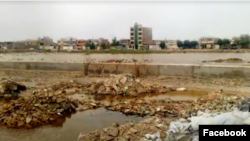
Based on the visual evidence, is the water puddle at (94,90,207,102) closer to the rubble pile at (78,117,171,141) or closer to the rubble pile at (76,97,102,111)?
the rubble pile at (76,97,102,111)

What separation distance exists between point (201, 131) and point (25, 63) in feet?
60.4

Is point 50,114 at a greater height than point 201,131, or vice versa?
point 201,131

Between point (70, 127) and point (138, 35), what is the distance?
160ft

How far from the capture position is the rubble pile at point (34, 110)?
700 centimetres

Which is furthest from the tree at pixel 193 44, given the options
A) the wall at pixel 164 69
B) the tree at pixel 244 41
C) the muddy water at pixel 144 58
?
the wall at pixel 164 69

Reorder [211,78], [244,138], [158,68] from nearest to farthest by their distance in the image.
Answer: [244,138] < [211,78] < [158,68]

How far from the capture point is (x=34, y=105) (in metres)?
7.59

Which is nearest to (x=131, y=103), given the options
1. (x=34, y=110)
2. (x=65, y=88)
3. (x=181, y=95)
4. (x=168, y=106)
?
(x=168, y=106)

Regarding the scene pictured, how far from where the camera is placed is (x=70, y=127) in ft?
22.3

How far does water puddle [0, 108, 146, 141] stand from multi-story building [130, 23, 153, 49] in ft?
153

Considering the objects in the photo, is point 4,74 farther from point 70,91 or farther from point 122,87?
point 122,87

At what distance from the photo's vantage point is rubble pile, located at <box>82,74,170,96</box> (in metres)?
10.8

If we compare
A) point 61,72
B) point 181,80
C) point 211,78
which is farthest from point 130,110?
point 61,72

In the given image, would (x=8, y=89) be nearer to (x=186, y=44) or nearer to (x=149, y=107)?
(x=149, y=107)
